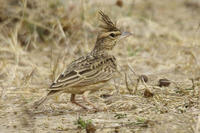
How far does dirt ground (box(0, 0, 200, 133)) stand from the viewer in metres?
5.31

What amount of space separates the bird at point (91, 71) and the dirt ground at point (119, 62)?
0.92 feet

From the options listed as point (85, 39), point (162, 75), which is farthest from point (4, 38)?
point (162, 75)

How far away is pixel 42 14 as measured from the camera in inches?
379

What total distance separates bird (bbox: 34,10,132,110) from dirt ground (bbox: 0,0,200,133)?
28 centimetres

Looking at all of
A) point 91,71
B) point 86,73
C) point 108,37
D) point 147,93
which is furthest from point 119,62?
point 86,73

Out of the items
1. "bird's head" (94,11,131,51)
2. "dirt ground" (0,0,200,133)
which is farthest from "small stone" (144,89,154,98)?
"bird's head" (94,11,131,51)

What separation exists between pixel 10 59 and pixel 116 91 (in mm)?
2752

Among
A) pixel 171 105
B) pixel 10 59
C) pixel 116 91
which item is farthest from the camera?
pixel 10 59

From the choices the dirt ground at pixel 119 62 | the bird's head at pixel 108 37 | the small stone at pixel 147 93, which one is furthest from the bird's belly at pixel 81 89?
the bird's head at pixel 108 37

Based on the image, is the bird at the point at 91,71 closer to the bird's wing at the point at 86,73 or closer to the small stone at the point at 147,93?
the bird's wing at the point at 86,73

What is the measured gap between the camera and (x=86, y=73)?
5656 millimetres

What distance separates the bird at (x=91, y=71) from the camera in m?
5.50

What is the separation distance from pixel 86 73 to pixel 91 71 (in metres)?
0.11

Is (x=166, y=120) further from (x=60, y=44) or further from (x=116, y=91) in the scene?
(x=60, y=44)
